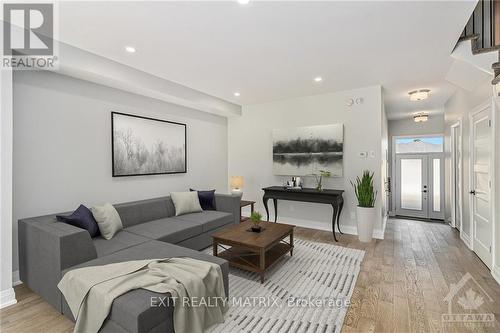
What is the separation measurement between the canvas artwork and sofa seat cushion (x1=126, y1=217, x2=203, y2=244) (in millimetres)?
2388

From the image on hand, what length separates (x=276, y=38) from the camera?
99.6 inches

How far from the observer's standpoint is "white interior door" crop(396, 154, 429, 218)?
626 cm

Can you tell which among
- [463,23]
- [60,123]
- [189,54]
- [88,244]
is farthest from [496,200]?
[60,123]

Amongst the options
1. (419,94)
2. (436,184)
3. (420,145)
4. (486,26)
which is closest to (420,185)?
(436,184)

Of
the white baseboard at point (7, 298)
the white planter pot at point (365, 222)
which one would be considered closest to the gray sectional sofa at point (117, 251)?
the white baseboard at point (7, 298)

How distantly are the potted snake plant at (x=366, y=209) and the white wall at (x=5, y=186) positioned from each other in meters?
4.48

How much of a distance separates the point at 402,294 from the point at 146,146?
4050 millimetres

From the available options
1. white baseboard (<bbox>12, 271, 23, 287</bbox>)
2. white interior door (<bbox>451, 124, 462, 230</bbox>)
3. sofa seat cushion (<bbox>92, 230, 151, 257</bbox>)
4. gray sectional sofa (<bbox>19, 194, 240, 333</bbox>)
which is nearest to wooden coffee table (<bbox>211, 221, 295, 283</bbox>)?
gray sectional sofa (<bbox>19, 194, 240, 333</bbox>)

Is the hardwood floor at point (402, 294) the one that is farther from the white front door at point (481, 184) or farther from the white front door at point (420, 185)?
the white front door at point (420, 185)

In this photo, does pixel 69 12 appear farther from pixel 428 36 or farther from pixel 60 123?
pixel 428 36

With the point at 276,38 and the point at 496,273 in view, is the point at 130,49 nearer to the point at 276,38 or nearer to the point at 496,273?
the point at 276,38

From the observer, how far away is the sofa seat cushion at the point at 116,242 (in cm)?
240

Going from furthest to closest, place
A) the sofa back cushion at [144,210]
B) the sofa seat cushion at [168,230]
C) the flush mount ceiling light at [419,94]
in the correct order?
the flush mount ceiling light at [419,94] → the sofa back cushion at [144,210] → the sofa seat cushion at [168,230]

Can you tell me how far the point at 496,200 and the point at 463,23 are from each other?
6.64 feet
